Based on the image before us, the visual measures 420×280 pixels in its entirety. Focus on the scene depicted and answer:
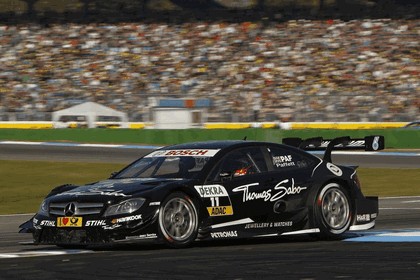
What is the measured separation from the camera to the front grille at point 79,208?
9.30 metres

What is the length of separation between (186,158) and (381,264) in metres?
3.04

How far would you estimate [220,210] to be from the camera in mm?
9789

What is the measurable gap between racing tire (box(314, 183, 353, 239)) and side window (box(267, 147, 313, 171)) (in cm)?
39

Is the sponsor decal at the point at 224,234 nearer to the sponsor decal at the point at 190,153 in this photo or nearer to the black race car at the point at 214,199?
the black race car at the point at 214,199

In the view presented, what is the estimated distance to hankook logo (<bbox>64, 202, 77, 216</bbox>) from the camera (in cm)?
941

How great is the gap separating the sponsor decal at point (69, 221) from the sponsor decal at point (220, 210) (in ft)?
4.26

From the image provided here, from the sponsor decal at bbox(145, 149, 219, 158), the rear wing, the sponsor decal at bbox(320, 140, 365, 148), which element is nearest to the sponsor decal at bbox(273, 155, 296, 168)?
the rear wing

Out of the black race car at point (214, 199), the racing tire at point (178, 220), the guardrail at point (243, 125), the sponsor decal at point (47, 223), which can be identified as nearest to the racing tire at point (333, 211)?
the black race car at point (214, 199)

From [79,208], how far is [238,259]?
1854mm

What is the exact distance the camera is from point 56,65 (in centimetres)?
4047

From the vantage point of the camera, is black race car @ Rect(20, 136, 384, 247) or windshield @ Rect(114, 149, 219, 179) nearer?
black race car @ Rect(20, 136, 384, 247)

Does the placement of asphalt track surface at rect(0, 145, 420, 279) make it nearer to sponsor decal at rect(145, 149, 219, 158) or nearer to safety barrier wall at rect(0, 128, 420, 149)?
sponsor decal at rect(145, 149, 219, 158)

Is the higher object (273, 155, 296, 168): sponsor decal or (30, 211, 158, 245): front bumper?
(273, 155, 296, 168): sponsor decal

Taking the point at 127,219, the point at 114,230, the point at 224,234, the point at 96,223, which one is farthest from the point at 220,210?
the point at 96,223
